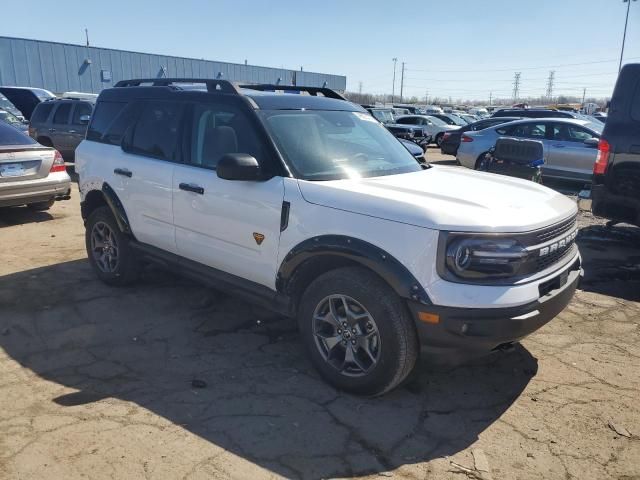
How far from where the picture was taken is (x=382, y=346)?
309cm

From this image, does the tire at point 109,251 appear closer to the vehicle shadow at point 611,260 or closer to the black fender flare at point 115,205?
the black fender flare at point 115,205

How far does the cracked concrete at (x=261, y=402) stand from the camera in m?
2.75

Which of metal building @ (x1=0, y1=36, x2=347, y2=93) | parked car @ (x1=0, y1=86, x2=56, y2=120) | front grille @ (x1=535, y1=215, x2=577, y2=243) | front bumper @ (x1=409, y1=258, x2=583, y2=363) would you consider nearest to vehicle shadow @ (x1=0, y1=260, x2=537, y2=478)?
front bumper @ (x1=409, y1=258, x2=583, y2=363)

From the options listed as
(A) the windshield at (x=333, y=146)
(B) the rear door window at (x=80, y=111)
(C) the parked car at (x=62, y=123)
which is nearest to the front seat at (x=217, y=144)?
(A) the windshield at (x=333, y=146)

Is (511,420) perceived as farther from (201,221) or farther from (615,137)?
(615,137)

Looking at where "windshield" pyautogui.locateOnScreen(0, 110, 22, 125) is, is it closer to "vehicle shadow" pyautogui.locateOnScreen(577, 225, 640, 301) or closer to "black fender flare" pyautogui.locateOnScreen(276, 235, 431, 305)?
"black fender flare" pyautogui.locateOnScreen(276, 235, 431, 305)

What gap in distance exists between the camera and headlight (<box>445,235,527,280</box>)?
2.83 m

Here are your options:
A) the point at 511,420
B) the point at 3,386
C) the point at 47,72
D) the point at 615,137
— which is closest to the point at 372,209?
the point at 511,420

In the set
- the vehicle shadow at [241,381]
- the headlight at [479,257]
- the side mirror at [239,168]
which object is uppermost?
the side mirror at [239,168]

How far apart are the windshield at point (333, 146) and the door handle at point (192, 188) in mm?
747

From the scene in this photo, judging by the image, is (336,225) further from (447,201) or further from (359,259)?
(447,201)

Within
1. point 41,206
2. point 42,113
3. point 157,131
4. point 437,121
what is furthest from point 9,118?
point 437,121

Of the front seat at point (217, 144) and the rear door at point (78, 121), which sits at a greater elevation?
the front seat at point (217, 144)

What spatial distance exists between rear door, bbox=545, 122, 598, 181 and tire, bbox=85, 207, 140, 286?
9.24 m
